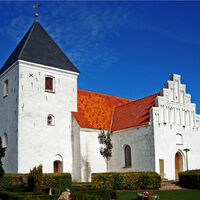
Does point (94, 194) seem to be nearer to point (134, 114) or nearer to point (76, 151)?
point (76, 151)

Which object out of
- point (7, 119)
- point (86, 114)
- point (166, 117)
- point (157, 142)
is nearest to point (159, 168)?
point (157, 142)

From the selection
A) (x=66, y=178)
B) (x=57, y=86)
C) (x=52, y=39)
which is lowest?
(x=66, y=178)

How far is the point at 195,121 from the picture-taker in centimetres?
2986

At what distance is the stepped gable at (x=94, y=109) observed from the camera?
2970 centimetres

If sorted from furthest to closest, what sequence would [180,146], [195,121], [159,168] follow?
[195,121]
[180,146]
[159,168]

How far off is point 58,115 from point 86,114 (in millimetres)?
3312

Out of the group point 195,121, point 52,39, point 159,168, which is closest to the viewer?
point 159,168

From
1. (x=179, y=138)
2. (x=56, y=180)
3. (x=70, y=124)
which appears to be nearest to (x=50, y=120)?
(x=70, y=124)

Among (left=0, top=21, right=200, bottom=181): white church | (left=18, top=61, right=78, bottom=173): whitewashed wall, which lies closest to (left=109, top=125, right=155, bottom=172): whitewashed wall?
(left=0, top=21, right=200, bottom=181): white church

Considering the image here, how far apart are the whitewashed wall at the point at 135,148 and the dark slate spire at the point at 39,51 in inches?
342

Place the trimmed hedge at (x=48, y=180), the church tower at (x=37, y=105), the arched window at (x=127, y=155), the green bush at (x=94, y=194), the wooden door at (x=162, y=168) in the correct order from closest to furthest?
the green bush at (x=94, y=194)
the trimmed hedge at (x=48, y=180)
the wooden door at (x=162, y=168)
the church tower at (x=37, y=105)
the arched window at (x=127, y=155)

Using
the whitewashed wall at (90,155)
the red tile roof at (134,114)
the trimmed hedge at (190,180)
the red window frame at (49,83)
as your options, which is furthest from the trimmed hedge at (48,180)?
the red window frame at (49,83)

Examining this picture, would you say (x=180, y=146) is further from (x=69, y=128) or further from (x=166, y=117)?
(x=69, y=128)

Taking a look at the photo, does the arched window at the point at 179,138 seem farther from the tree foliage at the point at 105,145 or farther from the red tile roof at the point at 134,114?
the tree foliage at the point at 105,145
